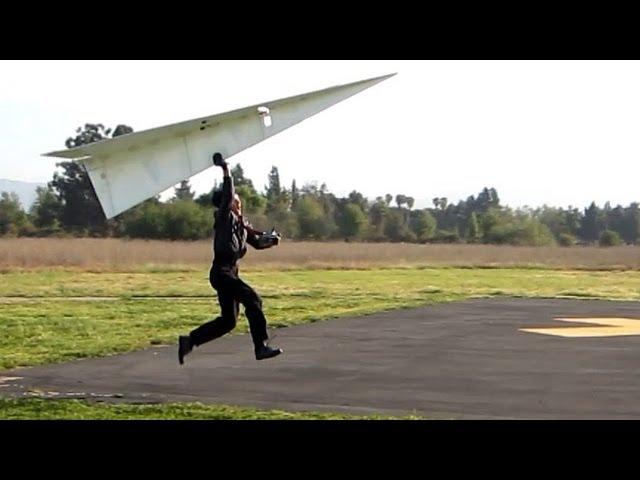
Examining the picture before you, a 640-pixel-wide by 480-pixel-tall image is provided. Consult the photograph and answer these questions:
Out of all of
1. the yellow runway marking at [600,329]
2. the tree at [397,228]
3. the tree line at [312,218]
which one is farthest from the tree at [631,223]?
the yellow runway marking at [600,329]

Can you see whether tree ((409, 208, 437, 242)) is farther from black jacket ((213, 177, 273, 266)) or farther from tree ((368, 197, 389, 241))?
black jacket ((213, 177, 273, 266))

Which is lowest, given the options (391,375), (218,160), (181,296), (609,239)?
(391,375)

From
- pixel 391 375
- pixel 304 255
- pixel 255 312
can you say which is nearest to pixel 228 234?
pixel 255 312

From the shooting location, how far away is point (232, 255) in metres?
9.41

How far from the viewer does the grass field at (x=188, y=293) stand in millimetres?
13242

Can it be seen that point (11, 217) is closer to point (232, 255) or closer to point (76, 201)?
point (76, 201)

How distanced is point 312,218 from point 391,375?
16567 mm

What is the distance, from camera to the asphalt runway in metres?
9.50

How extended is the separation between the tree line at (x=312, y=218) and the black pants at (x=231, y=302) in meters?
1.91

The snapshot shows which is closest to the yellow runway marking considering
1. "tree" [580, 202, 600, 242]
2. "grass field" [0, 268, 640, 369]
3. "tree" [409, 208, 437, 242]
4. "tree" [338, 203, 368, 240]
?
"grass field" [0, 268, 640, 369]

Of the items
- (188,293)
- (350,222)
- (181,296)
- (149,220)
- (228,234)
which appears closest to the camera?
(228,234)
